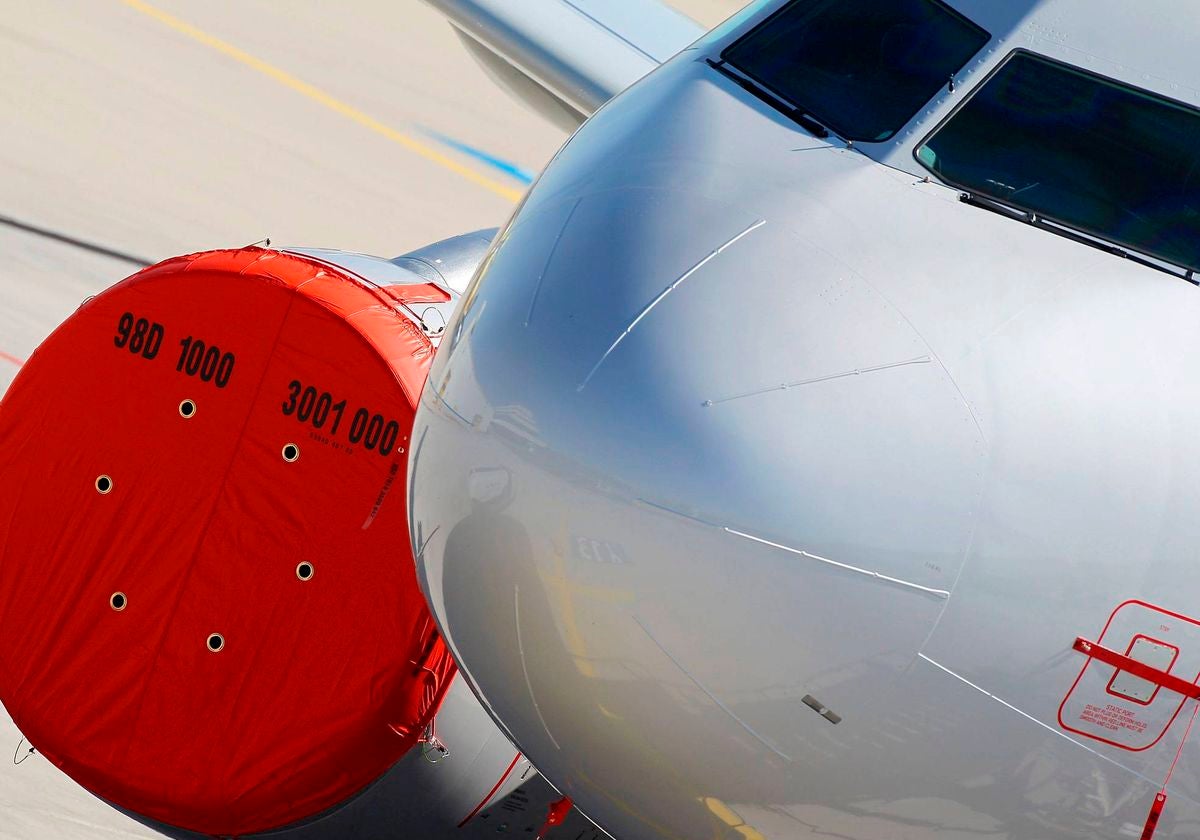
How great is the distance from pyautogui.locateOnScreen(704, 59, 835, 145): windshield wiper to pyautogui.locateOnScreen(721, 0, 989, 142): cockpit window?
0.06 feet

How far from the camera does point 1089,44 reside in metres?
4.26

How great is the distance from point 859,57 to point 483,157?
46.8ft

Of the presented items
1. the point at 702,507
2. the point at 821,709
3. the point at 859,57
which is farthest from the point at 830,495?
the point at 859,57

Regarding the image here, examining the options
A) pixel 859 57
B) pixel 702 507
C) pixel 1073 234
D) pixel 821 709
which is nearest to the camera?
pixel 702 507

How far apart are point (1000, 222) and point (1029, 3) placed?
2.81ft

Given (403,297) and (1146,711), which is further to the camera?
(403,297)

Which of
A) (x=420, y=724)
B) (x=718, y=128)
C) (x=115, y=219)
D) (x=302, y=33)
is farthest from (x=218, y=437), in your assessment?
(x=302, y=33)

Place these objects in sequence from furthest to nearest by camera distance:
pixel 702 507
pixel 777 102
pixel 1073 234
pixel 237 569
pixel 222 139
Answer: pixel 222 139 < pixel 237 569 < pixel 777 102 < pixel 1073 234 < pixel 702 507

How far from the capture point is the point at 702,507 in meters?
3.38

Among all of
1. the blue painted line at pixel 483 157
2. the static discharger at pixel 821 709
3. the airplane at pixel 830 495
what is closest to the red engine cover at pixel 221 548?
the airplane at pixel 830 495

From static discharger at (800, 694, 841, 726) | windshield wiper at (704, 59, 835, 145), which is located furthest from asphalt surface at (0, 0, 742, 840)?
static discharger at (800, 694, 841, 726)

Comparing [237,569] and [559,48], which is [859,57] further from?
[559,48]

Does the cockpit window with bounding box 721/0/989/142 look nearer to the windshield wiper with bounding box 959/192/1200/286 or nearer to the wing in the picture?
the windshield wiper with bounding box 959/192/1200/286

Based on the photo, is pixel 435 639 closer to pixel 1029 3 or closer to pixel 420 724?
pixel 420 724
